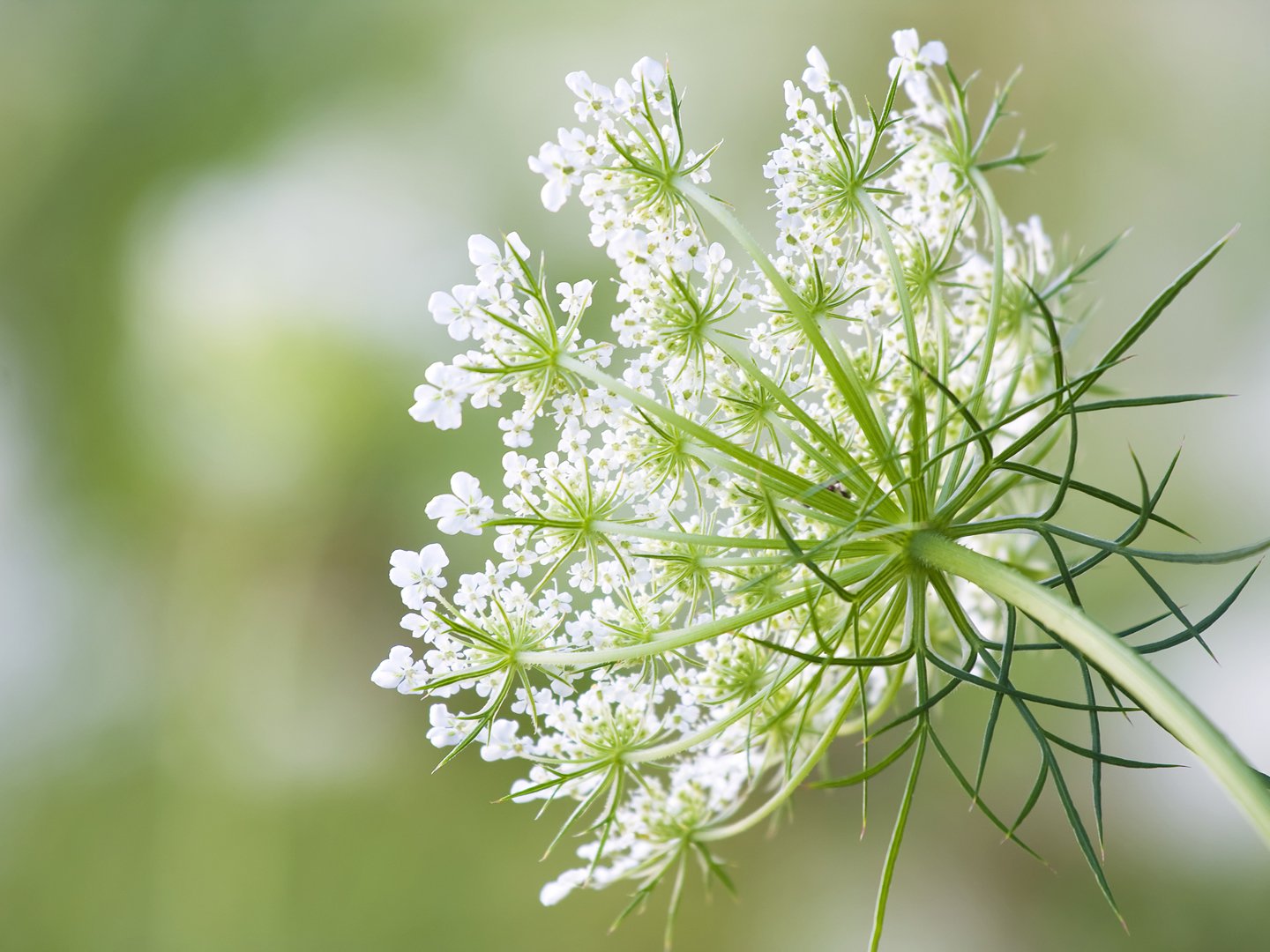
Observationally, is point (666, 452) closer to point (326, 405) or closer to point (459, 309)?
point (459, 309)

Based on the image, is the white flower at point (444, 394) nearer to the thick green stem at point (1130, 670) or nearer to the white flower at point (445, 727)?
the white flower at point (445, 727)

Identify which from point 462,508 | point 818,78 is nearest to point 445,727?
point 462,508

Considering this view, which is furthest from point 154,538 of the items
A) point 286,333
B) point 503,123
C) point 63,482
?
point 503,123

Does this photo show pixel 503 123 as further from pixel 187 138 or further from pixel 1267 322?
pixel 1267 322

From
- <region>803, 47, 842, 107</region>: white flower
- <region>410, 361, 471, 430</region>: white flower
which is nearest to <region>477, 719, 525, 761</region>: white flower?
<region>410, 361, 471, 430</region>: white flower

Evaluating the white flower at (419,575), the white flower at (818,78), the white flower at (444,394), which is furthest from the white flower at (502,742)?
the white flower at (818,78)

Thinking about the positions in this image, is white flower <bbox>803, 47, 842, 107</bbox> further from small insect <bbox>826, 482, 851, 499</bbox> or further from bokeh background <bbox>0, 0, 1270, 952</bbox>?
bokeh background <bbox>0, 0, 1270, 952</bbox>
